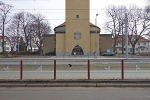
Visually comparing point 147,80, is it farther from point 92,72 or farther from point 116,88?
point 92,72

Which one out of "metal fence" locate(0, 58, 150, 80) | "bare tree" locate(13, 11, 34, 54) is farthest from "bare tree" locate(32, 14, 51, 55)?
"metal fence" locate(0, 58, 150, 80)

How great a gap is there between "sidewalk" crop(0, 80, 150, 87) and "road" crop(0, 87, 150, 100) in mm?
270

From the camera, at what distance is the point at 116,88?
692cm

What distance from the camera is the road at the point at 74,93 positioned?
5.58m

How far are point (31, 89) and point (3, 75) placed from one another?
3181mm

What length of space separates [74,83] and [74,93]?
47.4 inches

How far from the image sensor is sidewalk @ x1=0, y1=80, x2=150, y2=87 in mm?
7152

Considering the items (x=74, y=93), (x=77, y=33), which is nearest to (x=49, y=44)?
(x=77, y=33)

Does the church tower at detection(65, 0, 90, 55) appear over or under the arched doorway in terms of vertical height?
over

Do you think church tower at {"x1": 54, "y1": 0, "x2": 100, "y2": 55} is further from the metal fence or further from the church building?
the metal fence

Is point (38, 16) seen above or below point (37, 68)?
above

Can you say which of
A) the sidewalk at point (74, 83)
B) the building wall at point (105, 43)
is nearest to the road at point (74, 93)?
the sidewalk at point (74, 83)

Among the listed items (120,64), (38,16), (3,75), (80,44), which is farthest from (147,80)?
(38,16)

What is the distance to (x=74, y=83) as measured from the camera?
7.35 m
